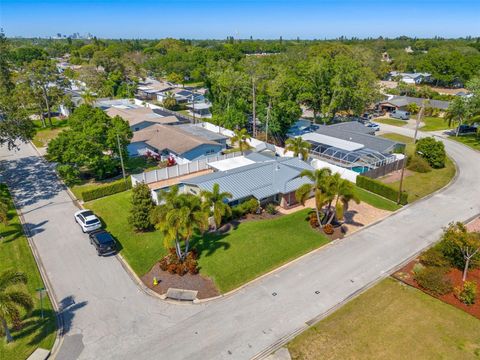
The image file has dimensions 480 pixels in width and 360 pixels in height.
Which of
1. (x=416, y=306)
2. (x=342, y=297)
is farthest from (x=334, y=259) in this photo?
(x=416, y=306)

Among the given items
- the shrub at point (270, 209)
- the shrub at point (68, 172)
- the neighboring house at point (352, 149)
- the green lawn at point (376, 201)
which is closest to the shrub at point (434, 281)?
the green lawn at point (376, 201)

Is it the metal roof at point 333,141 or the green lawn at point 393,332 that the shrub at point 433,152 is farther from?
the green lawn at point 393,332

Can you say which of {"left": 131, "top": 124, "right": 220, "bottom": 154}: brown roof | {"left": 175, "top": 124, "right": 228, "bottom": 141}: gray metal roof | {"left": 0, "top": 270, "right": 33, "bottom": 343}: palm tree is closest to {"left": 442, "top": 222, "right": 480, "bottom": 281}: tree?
{"left": 0, "top": 270, "right": 33, "bottom": 343}: palm tree

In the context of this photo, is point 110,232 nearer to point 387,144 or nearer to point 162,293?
point 162,293

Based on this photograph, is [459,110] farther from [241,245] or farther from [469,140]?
[241,245]

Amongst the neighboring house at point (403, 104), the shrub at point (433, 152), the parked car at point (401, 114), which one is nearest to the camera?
the shrub at point (433, 152)

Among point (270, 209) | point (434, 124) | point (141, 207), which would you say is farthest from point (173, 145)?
point (434, 124)

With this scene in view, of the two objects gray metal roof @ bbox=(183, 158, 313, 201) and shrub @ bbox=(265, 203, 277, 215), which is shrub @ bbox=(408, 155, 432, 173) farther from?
shrub @ bbox=(265, 203, 277, 215)
